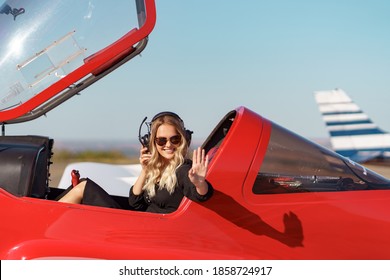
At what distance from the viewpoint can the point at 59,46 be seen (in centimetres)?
354

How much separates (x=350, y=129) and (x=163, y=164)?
842 inches

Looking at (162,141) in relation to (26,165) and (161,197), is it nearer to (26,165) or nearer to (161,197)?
(161,197)

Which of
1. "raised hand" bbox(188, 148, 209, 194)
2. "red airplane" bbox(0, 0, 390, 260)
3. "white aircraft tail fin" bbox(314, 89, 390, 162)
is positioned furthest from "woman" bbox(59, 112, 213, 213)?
"white aircraft tail fin" bbox(314, 89, 390, 162)

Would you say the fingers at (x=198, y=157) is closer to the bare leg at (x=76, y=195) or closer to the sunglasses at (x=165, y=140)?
the sunglasses at (x=165, y=140)

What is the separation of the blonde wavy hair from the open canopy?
0.51m

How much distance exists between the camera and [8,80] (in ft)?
11.6

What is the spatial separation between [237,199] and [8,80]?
1.77 meters

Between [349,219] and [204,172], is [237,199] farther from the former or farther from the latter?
[349,219]

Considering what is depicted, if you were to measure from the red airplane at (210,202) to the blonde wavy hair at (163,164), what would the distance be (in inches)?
9.3

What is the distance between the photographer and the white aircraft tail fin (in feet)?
72.8

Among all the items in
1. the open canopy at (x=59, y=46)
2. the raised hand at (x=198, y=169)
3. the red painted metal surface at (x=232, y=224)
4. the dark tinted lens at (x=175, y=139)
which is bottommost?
the red painted metal surface at (x=232, y=224)

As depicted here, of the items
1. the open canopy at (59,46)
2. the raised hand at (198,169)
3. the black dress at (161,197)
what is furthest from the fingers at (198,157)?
the open canopy at (59,46)

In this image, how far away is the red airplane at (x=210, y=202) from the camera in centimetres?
292

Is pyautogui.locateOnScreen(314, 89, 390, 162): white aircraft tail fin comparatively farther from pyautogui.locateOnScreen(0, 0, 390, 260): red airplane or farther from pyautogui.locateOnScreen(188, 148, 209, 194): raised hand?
pyautogui.locateOnScreen(188, 148, 209, 194): raised hand
